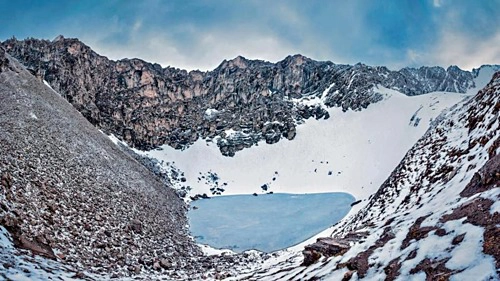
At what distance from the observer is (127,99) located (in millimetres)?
83125

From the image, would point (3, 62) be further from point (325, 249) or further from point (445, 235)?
point (445, 235)

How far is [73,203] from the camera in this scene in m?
18.3

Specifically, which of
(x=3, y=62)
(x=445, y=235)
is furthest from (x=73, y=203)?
(x=3, y=62)

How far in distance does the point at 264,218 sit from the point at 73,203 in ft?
92.6

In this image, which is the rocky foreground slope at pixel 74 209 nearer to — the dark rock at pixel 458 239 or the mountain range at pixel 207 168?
the mountain range at pixel 207 168

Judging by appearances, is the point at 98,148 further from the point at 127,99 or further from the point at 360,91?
the point at 360,91

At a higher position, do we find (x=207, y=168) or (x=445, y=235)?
(x=207, y=168)

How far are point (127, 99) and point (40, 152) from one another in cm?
6373

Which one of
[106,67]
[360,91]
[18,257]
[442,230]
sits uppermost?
[106,67]

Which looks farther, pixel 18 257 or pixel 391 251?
pixel 18 257

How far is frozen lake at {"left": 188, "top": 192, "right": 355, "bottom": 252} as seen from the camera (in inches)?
1323

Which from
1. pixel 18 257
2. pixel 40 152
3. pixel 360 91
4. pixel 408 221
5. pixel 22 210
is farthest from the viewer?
pixel 360 91

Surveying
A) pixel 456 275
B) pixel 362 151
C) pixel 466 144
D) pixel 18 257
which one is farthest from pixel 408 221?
pixel 362 151

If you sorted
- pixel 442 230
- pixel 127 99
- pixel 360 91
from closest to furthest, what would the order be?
pixel 442 230, pixel 127 99, pixel 360 91
